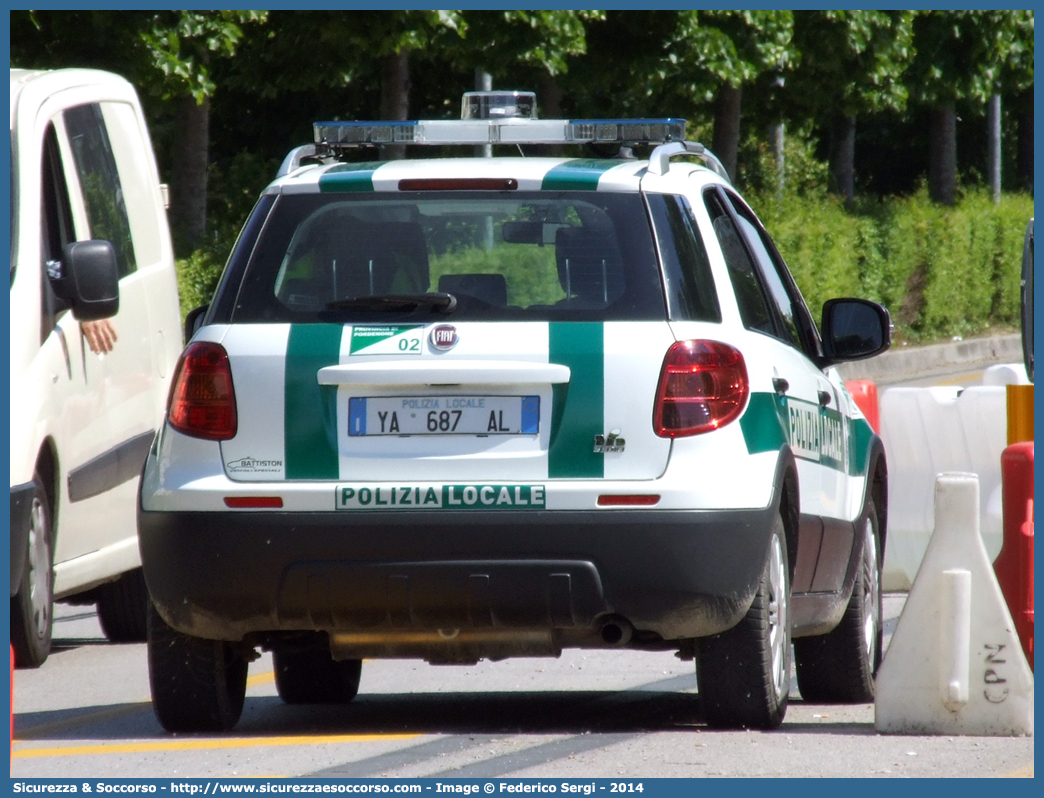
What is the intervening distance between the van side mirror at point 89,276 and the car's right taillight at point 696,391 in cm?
235

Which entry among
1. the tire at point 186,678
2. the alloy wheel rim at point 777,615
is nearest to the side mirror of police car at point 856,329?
the alloy wheel rim at point 777,615

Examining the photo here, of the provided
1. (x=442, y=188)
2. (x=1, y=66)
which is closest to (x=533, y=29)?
(x=1, y=66)

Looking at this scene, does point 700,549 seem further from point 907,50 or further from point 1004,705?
point 907,50

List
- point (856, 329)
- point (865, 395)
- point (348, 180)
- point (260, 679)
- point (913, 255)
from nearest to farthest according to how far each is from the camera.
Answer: point (348, 180), point (856, 329), point (260, 679), point (865, 395), point (913, 255)

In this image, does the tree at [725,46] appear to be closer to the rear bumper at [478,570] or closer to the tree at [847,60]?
the tree at [847,60]

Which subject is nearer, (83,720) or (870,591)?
(83,720)

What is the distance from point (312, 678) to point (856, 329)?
2.06m

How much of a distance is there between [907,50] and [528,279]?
21.3 metres

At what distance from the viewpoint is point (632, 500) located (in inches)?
212

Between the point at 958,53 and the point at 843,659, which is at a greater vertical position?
the point at 958,53

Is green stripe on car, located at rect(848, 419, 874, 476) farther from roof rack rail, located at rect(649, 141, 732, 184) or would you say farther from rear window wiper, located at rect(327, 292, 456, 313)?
rear window wiper, located at rect(327, 292, 456, 313)

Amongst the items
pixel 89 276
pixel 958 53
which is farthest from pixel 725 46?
pixel 89 276

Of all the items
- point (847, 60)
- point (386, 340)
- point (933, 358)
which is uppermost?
point (847, 60)

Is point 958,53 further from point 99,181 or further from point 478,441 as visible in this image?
point 478,441
